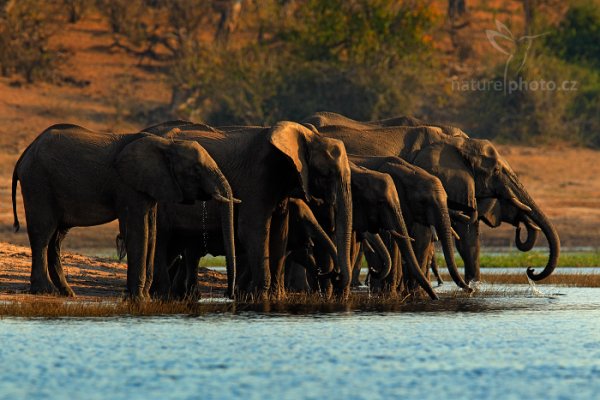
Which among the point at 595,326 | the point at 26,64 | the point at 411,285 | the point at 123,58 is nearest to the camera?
the point at 595,326

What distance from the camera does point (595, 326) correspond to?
17.1 m

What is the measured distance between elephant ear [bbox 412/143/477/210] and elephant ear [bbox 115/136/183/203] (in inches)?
175

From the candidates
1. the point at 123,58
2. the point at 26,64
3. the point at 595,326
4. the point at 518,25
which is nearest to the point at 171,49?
the point at 123,58

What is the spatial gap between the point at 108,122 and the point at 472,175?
2128 cm

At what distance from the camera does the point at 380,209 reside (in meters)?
18.5

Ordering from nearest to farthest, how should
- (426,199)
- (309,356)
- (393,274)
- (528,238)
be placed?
(309,356) < (426,199) < (393,274) < (528,238)

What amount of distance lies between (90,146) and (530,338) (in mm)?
5591

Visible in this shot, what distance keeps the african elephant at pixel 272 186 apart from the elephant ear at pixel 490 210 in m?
3.93

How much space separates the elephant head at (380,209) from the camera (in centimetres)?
1842

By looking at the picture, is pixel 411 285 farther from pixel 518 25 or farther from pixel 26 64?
pixel 518 25

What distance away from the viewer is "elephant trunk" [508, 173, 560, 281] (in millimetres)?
19781

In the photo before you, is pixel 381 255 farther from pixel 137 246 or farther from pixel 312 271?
pixel 137 246

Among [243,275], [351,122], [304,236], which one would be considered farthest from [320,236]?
[351,122]

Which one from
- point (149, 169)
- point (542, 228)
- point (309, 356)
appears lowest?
point (309, 356)
